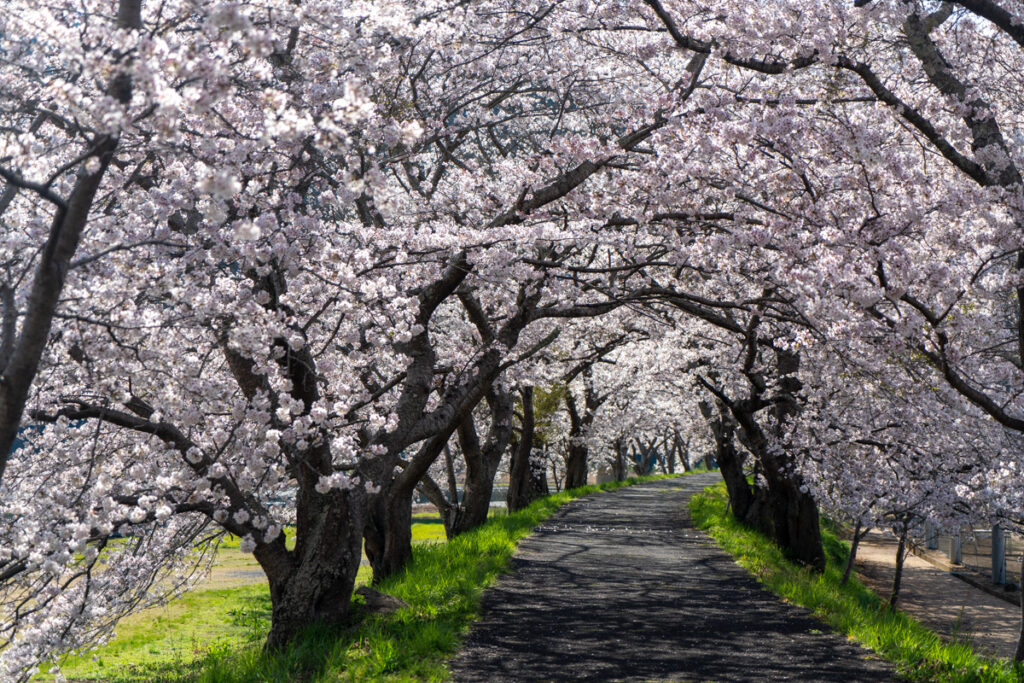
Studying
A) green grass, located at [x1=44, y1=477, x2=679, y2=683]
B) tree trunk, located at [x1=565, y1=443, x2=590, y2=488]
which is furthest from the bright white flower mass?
tree trunk, located at [x1=565, y1=443, x2=590, y2=488]

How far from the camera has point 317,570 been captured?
876cm

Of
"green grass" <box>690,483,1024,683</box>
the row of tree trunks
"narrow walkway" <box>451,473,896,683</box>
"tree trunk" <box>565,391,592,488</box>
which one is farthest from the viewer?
"tree trunk" <box>565,391,592,488</box>

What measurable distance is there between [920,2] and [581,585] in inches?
358

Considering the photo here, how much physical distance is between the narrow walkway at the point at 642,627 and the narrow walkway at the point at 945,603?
13.7ft

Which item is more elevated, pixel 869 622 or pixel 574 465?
pixel 574 465

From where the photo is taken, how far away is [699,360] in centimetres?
2028

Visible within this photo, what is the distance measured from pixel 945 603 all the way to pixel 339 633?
18.7 metres

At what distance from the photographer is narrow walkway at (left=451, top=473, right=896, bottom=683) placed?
8141 millimetres

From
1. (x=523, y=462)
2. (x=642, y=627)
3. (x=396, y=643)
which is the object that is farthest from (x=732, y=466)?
(x=396, y=643)

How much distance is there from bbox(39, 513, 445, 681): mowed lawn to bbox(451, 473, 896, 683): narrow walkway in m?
4.00

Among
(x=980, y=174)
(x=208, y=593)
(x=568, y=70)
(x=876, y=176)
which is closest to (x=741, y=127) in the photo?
(x=876, y=176)

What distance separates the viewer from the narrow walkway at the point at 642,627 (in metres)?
8.14

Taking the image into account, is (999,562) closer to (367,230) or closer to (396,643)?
(396,643)

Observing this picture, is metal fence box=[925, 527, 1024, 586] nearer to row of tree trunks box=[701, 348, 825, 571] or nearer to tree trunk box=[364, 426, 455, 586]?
row of tree trunks box=[701, 348, 825, 571]
